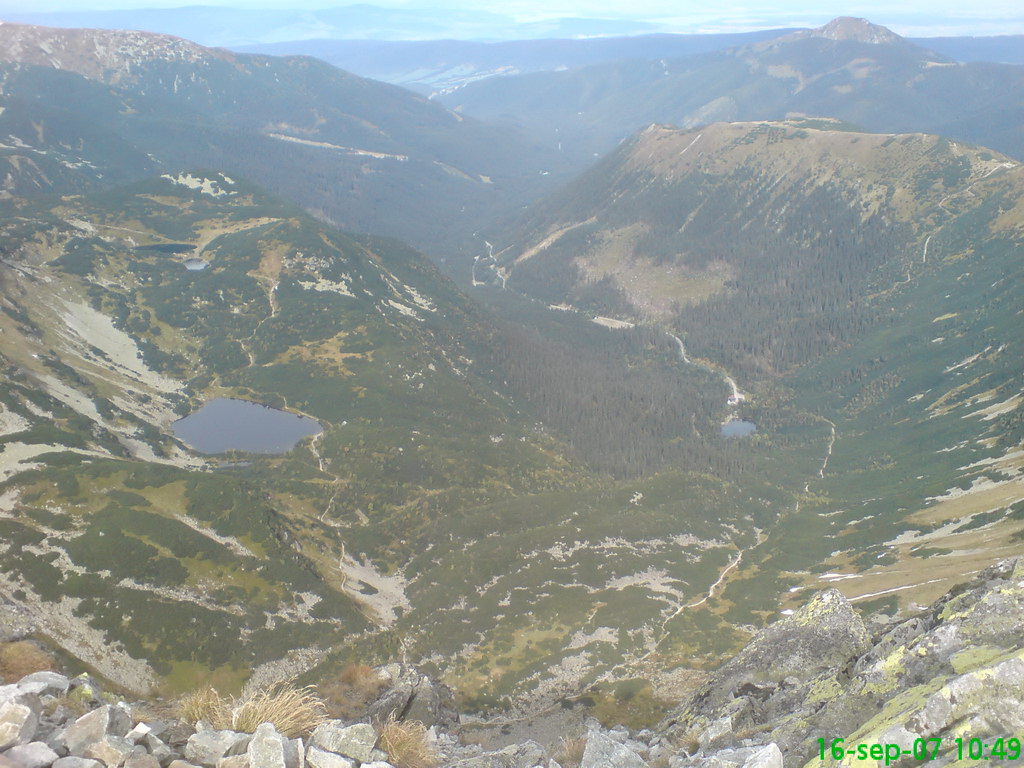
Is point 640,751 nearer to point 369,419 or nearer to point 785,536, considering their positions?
point 785,536

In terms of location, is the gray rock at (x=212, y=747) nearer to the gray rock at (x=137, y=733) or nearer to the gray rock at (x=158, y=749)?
the gray rock at (x=158, y=749)

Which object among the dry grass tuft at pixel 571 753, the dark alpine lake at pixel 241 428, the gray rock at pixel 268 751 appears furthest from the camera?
the dark alpine lake at pixel 241 428

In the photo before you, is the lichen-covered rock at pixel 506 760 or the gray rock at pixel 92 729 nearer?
the gray rock at pixel 92 729

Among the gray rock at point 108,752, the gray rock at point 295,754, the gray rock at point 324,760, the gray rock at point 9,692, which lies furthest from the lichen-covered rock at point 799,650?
the gray rock at point 9,692

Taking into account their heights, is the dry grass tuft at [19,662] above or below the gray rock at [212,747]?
below

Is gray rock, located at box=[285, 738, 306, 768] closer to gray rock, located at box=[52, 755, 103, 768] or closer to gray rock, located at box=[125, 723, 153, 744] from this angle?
gray rock, located at box=[125, 723, 153, 744]

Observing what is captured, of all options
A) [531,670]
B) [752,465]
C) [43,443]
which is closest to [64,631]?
[43,443]
